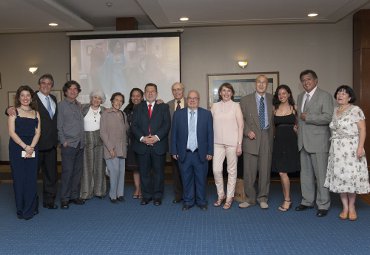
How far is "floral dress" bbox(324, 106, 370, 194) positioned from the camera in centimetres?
432

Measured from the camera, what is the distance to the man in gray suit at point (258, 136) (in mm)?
4824

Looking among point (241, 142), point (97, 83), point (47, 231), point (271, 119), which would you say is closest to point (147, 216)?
point (47, 231)

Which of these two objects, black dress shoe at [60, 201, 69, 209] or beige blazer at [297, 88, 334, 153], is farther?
black dress shoe at [60, 201, 69, 209]

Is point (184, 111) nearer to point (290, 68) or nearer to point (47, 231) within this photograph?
point (47, 231)

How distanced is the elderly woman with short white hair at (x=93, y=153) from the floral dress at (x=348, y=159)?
3024mm

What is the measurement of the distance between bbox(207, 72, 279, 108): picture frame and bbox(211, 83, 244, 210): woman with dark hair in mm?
3624

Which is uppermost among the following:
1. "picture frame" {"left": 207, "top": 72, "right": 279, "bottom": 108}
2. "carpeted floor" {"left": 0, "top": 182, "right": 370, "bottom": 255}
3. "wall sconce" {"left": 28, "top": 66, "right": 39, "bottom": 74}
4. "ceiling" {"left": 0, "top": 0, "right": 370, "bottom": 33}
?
"ceiling" {"left": 0, "top": 0, "right": 370, "bottom": 33}

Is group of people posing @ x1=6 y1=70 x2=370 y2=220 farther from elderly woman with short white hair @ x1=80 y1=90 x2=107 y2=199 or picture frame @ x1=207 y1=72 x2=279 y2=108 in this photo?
picture frame @ x1=207 y1=72 x2=279 y2=108

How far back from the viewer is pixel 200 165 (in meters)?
4.85

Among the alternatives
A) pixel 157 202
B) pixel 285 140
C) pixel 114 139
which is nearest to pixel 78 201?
pixel 114 139

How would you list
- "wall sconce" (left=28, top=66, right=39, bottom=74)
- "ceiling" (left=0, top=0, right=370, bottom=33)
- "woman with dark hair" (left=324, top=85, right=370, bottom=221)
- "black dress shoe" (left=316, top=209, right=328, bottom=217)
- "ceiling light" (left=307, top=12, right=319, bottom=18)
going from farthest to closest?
1. "wall sconce" (left=28, top=66, right=39, bottom=74)
2. "ceiling light" (left=307, top=12, right=319, bottom=18)
3. "ceiling" (left=0, top=0, right=370, bottom=33)
4. "black dress shoe" (left=316, top=209, right=328, bottom=217)
5. "woman with dark hair" (left=324, top=85, right=370, bottom=221)

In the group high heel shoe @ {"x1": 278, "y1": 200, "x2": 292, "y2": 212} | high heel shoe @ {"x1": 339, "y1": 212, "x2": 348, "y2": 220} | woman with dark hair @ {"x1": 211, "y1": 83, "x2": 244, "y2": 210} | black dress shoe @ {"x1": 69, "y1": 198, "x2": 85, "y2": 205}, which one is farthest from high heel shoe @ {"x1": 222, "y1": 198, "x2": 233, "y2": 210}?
black dress shoe @ {"x1": 69, "y1": 198, "x2": 85, "y2": 205}

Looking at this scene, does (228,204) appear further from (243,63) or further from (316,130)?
(243,63)

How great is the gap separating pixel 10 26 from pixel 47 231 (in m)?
5.38
